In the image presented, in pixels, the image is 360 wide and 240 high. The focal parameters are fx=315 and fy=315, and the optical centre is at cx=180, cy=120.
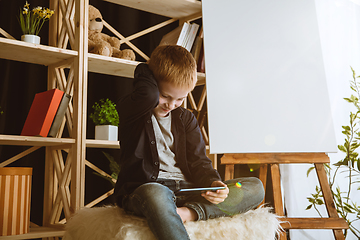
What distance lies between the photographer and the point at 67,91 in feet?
5.40

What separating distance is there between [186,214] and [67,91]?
983 millimetres

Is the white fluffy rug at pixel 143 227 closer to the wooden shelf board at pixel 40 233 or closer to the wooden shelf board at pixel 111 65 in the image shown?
the wooden shelf board at pixel 40 233

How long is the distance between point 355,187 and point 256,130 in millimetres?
904

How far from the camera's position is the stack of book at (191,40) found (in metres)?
1.96

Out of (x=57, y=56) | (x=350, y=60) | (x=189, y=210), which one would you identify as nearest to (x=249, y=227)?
(x=189, y=210)

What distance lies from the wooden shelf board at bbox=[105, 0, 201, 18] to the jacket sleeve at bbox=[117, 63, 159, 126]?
1.02 metres

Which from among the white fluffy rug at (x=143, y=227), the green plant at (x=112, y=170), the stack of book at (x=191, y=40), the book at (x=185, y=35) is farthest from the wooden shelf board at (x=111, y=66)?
the white fluffy rug at (x=143, y=227)

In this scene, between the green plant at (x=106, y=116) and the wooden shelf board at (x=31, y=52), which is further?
the green plant at (x=106, y=116)

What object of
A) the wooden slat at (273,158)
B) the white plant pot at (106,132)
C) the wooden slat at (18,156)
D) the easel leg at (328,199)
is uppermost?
the white plant pot at (106,132)

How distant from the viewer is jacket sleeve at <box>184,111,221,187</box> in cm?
121

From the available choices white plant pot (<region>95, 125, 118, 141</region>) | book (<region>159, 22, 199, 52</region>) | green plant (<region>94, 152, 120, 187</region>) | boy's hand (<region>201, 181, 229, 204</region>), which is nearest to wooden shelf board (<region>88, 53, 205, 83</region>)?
book (<region>159, 22, 199, 52</region>)

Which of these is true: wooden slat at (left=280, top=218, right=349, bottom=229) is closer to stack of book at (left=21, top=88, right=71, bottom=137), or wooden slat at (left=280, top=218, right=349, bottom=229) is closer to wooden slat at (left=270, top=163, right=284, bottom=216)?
wooden slat at (left=270, top=163, right=284, bottom=216)

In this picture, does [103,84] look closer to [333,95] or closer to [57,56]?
[57,56]

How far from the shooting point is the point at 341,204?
6.24 ft
